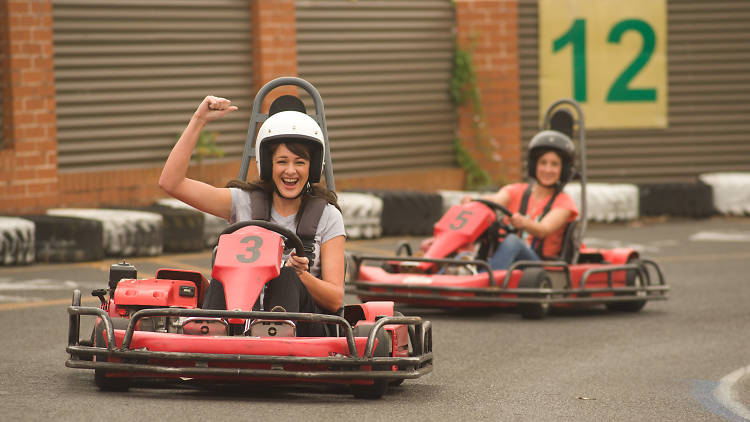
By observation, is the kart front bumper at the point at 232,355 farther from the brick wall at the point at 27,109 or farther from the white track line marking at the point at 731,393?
the brick wall at the point at 27,109

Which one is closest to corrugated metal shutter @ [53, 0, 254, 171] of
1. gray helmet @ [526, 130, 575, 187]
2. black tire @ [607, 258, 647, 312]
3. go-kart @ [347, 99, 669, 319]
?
go-kart @ [347, 99, 669, 319]

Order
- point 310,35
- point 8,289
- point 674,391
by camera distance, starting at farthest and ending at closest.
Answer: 1. point 310,35
2. point 8,289
3. point 674,391

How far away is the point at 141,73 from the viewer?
14789 millimetres

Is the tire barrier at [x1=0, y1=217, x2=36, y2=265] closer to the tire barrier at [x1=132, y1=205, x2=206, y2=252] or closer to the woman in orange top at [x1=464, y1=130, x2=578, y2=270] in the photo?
the tire barrier at [x1=132, y1=205, x2=206, y2=252]

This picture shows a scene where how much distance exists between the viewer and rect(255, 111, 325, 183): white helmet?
6391 mm

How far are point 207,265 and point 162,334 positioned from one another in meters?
6.55

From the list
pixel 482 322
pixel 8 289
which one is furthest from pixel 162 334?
pixel 8 289

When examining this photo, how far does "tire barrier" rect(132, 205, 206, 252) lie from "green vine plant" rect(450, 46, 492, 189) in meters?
5.43

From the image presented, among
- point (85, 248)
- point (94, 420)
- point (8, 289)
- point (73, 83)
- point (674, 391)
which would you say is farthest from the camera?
point (73, 83)

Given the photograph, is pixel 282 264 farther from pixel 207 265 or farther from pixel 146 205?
pixel 146 205

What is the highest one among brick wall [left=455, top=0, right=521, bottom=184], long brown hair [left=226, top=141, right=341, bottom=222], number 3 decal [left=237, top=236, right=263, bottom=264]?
brick wall [left=455, top=0, right=521, bottom=184]

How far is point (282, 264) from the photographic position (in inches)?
245

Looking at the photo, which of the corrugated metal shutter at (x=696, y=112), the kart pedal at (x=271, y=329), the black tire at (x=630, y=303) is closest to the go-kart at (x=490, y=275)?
the black tire at (x=630, y=303)

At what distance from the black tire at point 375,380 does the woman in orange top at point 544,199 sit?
377cm
